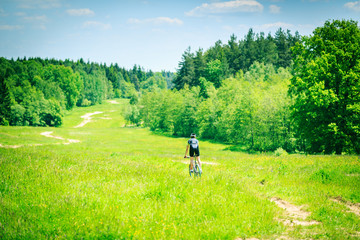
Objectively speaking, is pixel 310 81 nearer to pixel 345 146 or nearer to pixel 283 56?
pixel 345 146

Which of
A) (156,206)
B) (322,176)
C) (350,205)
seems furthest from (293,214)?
(322,176)

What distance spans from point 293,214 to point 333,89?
82.4ft

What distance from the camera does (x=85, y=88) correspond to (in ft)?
509

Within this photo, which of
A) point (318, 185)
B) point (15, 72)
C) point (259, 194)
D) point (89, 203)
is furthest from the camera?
point (15, 72)

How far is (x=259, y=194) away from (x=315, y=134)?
73.1ft

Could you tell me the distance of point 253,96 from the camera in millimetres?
53719

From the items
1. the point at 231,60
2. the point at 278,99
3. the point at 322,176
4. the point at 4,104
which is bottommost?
the point at 322,176

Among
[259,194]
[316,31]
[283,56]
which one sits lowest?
[259,194]

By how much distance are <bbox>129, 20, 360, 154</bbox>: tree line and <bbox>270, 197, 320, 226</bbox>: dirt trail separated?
67.8ft

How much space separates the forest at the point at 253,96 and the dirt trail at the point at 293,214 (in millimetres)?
20605

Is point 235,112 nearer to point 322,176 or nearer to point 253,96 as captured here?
point 253,96

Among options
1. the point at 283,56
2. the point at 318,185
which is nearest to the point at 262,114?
the point at 318,185

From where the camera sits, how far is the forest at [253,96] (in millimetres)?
27781

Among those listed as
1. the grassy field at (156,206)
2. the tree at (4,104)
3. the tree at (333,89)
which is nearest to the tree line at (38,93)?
the tree at (4,104)
